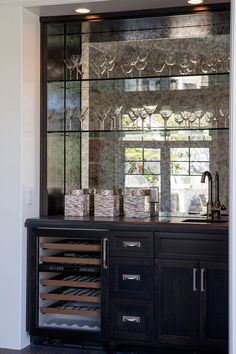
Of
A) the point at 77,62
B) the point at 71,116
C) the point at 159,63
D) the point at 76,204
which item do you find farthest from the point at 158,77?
the point at 76,204

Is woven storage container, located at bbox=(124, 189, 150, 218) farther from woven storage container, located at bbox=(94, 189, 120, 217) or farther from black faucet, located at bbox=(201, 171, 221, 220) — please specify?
black faucet, located at bbox=(201, 171, 221, 220)

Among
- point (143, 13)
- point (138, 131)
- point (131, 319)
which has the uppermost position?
point (143, 13)

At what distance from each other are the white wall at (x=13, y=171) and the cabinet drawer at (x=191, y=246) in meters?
1.14

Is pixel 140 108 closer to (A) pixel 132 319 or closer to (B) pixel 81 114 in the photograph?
(B) pixel 81 114

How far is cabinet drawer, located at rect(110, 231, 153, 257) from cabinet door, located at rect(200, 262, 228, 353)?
16.5 inches

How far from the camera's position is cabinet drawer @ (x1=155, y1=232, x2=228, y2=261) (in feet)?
13.1

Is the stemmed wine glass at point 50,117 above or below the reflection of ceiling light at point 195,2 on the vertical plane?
below

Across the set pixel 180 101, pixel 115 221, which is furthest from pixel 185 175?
pixel 115 221

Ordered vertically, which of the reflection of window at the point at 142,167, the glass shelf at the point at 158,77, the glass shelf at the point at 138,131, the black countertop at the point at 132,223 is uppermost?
the glass shelf at the point at 158,77

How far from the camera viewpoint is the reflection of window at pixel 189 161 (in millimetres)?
4895

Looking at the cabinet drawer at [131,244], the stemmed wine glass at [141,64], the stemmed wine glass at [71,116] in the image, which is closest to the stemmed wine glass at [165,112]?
the stemmed wine glass at [141,64]

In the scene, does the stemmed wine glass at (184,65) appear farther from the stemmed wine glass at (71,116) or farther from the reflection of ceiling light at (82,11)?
the stemmed wine glass at (71,116)

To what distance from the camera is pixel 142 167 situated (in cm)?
503

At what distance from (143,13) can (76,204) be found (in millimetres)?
1673
